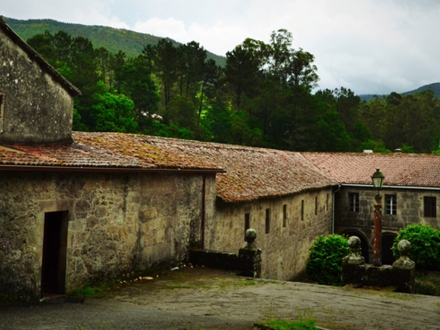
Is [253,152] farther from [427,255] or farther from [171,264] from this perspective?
[171,264]

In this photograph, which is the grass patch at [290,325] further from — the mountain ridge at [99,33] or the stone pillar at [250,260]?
the mountain ridge at [99,33]

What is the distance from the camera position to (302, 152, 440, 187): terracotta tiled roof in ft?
97.7

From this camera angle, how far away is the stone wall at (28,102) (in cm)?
991

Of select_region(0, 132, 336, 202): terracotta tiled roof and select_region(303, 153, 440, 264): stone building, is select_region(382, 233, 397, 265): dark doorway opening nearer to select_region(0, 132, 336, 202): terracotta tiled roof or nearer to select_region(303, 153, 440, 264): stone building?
select_region(303, 153, 440, 264): stone building

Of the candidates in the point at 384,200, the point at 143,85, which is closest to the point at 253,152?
the point at 384,200

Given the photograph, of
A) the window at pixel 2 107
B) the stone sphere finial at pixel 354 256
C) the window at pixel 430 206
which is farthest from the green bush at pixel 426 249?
the window at pixel 2 107

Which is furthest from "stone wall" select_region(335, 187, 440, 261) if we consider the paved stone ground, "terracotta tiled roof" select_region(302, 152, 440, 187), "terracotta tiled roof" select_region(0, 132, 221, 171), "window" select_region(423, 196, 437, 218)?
the paved stone ground

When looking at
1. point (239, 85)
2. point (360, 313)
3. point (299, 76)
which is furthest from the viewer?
point (299, 76)

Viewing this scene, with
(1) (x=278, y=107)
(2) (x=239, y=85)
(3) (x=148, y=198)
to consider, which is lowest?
(3) (x=148, y=198)

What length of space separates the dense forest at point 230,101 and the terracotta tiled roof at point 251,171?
18.5 meters

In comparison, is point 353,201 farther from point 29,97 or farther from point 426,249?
point 29,97

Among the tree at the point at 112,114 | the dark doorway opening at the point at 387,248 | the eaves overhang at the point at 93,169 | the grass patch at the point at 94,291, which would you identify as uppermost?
the tree at the point at 112,114

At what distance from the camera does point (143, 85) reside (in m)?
52.4

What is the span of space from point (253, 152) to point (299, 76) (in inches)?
1839
